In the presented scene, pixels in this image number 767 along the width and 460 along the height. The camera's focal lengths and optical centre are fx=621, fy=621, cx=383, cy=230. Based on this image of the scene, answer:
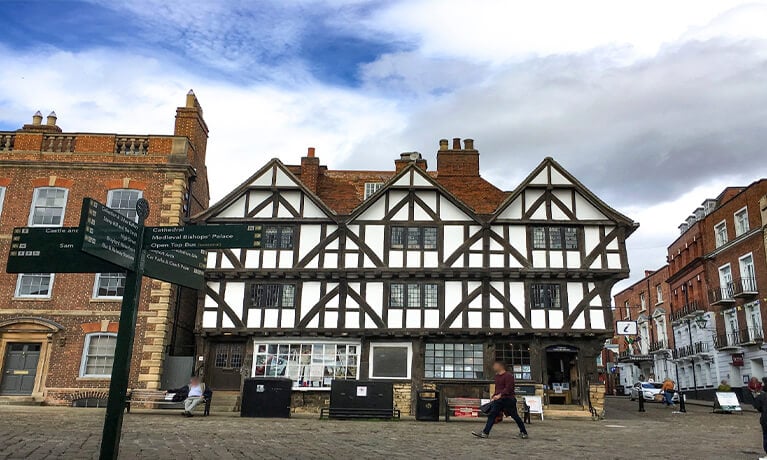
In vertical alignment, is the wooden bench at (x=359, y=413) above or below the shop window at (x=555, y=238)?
below

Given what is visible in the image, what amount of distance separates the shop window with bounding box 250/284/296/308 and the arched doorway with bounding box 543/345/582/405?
1028cm

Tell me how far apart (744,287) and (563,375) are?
16.8m

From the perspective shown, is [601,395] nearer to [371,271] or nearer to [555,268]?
[555,268]

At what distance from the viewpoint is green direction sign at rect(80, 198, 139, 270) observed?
6309 millimetres

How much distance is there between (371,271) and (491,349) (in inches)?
218

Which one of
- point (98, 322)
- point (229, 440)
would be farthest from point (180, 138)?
point (229, 440)

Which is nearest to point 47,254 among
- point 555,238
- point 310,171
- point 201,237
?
point 201,237

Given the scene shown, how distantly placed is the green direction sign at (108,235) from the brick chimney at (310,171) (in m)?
21.5

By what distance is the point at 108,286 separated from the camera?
2425 cm

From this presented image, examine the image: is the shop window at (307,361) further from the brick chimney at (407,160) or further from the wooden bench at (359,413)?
the brick chimney at (407,160)

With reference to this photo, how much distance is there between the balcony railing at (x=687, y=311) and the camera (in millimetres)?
42009

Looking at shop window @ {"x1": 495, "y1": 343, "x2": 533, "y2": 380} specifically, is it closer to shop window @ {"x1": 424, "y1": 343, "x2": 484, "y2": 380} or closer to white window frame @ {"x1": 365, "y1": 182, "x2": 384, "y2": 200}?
shop window @ {"x1": 424, "y1": 343, "x2": 484, "y2": 380}

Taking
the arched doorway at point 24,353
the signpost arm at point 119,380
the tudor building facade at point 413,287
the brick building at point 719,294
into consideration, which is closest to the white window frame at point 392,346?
the tudor building facade at point 413,287

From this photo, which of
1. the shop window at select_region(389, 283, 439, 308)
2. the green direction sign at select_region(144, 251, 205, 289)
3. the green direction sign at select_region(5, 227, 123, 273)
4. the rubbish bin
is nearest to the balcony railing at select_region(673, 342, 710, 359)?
the shop window at select_region(389, 283, 439, 308)
